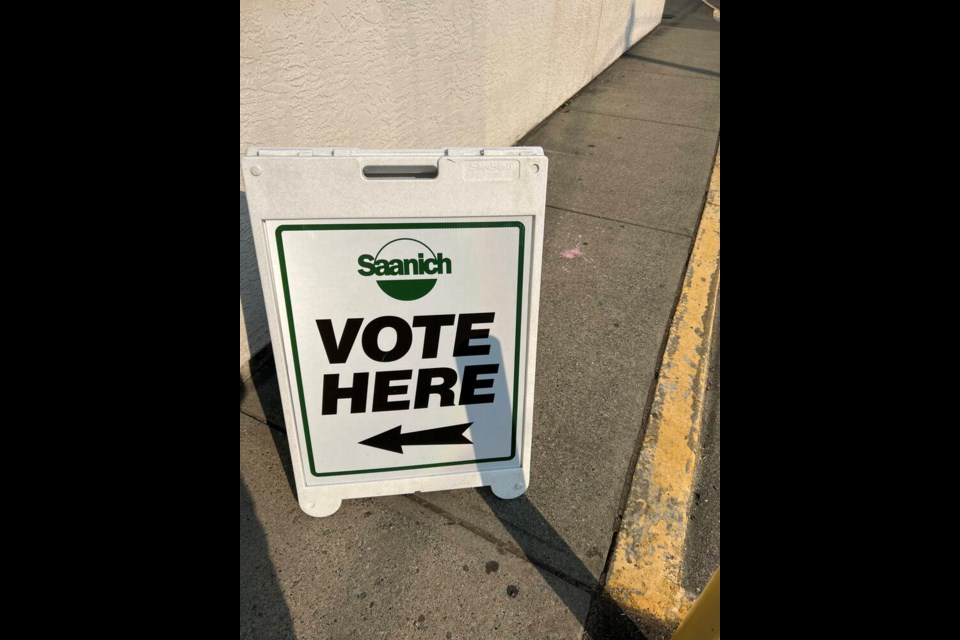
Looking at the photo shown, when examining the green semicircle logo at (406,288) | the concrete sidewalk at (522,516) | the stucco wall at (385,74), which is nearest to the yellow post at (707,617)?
the concrete sidewalk at (522,516)

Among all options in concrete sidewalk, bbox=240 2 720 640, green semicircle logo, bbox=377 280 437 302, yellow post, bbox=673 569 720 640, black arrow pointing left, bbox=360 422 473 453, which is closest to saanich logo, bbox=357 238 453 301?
green semicircle logo, bbox=377 280 437 302

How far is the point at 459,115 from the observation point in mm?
4191

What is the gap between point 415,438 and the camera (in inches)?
75.6

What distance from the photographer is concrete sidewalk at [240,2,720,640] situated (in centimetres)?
172

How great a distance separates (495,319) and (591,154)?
13.5 feet

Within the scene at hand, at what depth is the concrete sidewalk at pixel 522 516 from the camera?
1723 millimetres

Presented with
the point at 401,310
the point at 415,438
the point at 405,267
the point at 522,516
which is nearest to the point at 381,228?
the point at 405,267

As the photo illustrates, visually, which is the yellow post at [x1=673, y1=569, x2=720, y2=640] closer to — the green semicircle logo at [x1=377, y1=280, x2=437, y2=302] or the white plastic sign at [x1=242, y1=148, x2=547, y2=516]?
the white plastic sign at [x1=242, y1=148, x2=547, y2=516]

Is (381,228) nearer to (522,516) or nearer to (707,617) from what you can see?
(522,516)

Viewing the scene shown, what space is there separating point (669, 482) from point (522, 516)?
0.63m

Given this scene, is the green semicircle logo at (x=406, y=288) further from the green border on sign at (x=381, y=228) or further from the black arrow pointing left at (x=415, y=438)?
the black arrow pointing left at (x=415, y=438)

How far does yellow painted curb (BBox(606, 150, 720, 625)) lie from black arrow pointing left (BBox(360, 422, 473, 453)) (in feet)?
2.27

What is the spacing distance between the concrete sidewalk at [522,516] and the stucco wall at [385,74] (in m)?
0.98
